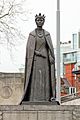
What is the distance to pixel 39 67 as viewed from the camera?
1614cm

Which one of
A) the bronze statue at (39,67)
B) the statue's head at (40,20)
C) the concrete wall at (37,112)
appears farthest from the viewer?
the statue's head at (40,20)

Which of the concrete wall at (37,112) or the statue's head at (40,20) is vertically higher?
the statue's head at (40,20)

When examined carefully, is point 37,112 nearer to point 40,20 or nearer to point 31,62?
point 31,62

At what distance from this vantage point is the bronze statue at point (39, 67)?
52.4 ft

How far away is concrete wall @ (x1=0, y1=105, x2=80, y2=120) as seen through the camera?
593 inches

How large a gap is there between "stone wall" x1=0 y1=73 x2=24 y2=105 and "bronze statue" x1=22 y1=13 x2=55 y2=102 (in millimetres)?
19133

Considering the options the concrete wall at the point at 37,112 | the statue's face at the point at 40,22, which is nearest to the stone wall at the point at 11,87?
the statue's face at the point at 40,22

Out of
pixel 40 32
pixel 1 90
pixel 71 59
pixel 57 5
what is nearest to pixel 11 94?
pixel 1 90

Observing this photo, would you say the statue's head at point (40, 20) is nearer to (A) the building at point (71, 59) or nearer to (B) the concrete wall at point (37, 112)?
(B) the concrete wall at point (37, 112)

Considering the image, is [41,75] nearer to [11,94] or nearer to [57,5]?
[57,5]

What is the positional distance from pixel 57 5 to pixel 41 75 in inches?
508

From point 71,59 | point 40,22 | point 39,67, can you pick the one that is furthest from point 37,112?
point 71,59

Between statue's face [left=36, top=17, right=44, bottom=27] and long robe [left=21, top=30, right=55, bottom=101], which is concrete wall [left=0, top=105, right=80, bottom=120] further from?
statue's face [left=36, top=17, right=44, bottom=27]

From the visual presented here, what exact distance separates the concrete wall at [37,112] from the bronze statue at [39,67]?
809 millimetres
